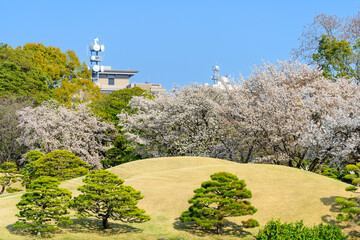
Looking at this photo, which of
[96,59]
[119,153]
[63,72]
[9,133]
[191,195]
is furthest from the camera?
[96,59]

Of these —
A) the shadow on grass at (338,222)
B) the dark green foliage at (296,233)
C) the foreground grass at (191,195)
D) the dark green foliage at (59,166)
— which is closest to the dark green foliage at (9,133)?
the dark green foliage at (59,166)

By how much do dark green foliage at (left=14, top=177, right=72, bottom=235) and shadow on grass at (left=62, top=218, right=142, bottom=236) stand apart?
67 cm

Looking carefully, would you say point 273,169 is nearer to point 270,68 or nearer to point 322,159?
point 322,159

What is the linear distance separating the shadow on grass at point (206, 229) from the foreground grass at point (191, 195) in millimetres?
35

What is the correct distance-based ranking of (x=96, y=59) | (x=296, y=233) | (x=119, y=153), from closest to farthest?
1. (x=296, y=233)
2. (x=119, y=153)
3. (x=96, y=59)

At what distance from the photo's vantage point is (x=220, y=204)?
1625 centimetres

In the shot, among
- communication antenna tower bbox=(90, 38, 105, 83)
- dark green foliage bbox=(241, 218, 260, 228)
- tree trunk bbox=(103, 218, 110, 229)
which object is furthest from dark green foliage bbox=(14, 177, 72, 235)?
communication antenna tower bbox=(90, 38, 105, 83)

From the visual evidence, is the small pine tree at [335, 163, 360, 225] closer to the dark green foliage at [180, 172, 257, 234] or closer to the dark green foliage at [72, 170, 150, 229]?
the dark green foliage at [180, 172, 257, 234]

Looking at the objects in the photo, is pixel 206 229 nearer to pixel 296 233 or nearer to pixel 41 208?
pixel 296 233

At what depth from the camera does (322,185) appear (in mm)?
19359

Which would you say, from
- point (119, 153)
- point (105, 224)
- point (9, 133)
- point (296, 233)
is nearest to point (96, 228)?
point (105, 224)

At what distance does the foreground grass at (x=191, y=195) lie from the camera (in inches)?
642

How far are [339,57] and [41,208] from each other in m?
27.5

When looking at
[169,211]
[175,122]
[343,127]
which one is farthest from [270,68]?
[169,211]
